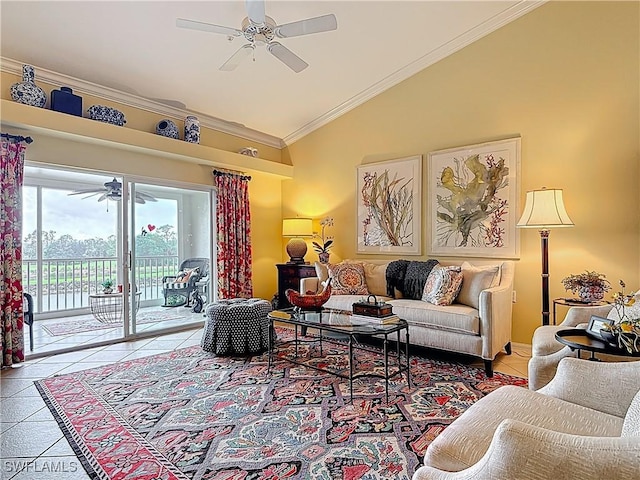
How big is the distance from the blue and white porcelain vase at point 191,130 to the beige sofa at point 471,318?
9.56 feet

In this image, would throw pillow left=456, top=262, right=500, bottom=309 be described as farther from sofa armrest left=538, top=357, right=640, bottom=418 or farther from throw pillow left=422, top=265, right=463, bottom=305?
sofa armrest left=538, top=357, right=640, bottom=418

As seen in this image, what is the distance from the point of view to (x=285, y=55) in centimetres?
330

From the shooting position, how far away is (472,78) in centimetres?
425

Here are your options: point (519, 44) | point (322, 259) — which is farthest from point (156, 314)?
point (519, 44)

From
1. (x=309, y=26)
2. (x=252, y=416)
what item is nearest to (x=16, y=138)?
(x=309, y=26)

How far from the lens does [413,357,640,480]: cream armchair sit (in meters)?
0.92

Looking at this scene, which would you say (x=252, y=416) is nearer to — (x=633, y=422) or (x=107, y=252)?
(x=633, y=422)

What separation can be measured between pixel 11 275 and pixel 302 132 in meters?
4.07

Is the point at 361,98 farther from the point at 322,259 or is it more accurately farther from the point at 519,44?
the point at 322,259

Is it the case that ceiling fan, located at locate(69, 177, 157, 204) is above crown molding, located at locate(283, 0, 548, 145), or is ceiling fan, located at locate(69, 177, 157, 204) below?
below

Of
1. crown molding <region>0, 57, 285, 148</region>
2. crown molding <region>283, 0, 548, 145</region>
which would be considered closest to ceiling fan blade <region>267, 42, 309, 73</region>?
crown molding <region>283, 0, 548, 145</region>

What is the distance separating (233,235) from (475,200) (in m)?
3.21

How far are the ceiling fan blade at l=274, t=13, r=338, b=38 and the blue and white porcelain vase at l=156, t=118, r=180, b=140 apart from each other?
2.27 metres

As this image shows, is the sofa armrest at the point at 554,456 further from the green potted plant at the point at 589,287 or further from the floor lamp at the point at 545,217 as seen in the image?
the floor lamp at the point at 545,217
